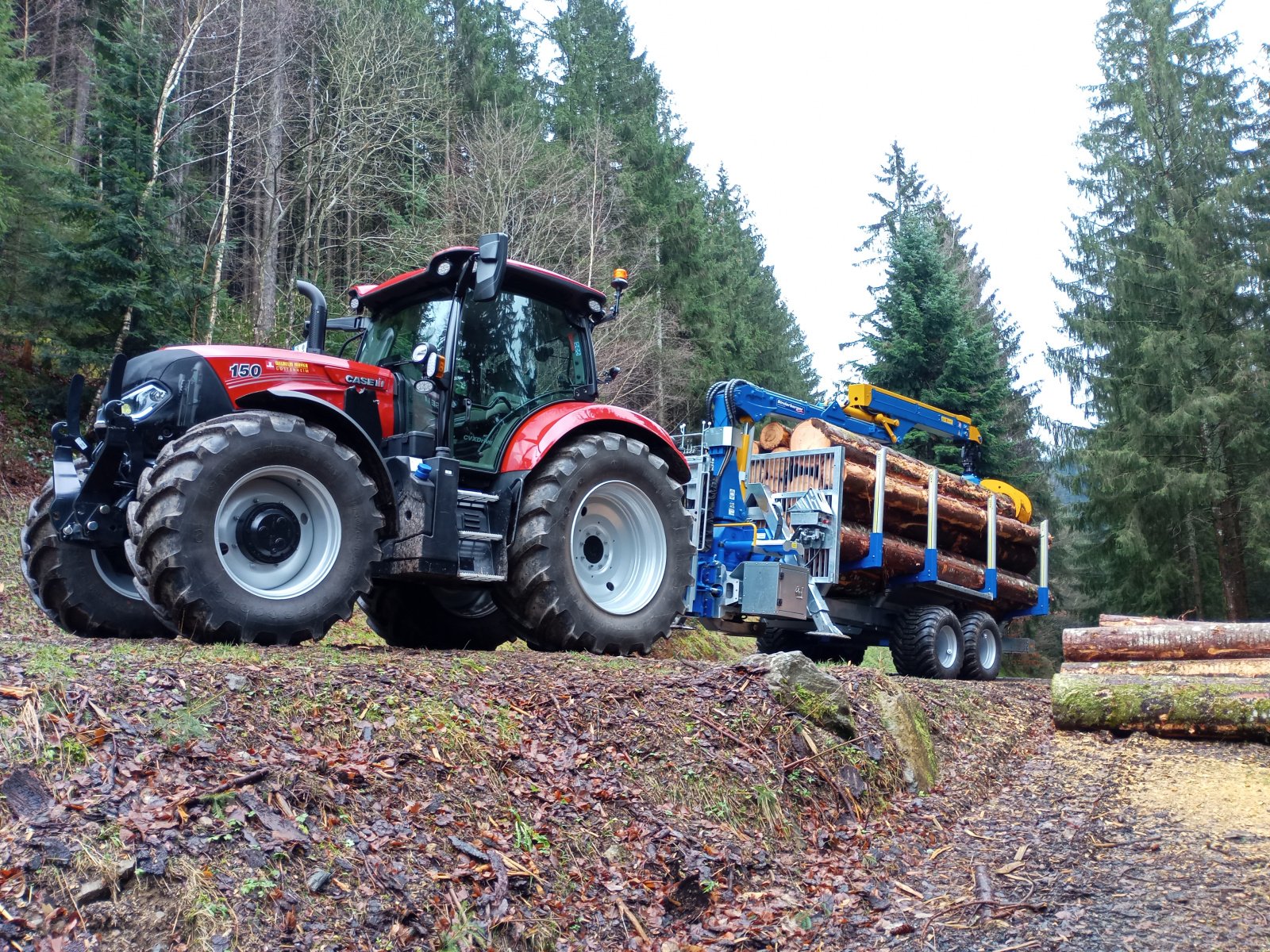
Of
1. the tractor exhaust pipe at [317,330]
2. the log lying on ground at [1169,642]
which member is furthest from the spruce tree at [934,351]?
the tractor exhaust pipe at [317,330]

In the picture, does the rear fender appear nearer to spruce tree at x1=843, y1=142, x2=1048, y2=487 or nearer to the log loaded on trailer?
the log loaded on trailer

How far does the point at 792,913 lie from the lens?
4.20 meters

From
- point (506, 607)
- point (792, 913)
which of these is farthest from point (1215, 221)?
point (792, 913)

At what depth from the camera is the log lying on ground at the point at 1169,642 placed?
28.7 feet

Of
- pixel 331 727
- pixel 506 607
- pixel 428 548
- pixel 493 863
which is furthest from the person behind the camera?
pixel 506 607

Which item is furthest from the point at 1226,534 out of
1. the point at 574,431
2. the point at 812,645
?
the point at 574,431

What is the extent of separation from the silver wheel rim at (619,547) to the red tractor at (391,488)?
0.05 ft

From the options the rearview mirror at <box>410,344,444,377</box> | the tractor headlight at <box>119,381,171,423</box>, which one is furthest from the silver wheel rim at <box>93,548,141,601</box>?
the rearview mirror at <box>410,344,444,377</box>

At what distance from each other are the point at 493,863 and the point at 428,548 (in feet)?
9.18

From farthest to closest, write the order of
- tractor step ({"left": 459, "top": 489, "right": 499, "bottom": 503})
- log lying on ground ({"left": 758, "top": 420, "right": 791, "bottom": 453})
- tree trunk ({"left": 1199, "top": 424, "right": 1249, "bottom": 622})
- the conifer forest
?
1. tree trunk ({"left": 1199, "top": 424, "right": 1249, "bottom": 622})
2. the conifer forest
3. log lying on ground ({"left": 758, "top": 420, "right": 791, "bottom": 453})
4. tractor step ({"left": 459, "top": 489, "right": 499, "bottom": 503})

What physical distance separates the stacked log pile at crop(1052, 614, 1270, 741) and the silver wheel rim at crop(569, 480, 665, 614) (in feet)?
10.2

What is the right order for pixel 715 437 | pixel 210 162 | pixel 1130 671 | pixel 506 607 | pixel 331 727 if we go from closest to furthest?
pixel 331 727 < pixel 506 607 < pixel 1130 671 < pixel 715 437 < pixel 210 162

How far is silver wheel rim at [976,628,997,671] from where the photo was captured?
12906 millimetres

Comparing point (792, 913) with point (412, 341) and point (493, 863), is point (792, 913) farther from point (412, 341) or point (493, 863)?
point (412, 341)
